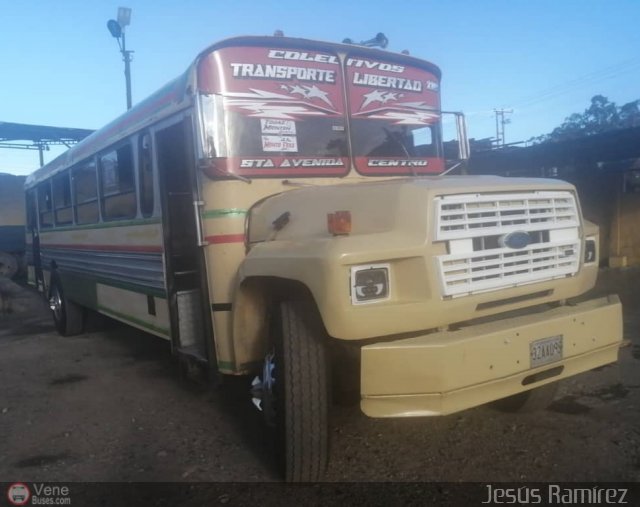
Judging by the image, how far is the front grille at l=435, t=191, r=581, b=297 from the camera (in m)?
3.14

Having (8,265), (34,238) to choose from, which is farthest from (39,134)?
(34,238)

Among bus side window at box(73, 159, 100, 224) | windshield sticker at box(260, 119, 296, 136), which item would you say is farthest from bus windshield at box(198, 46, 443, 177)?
bus side window at box(73, 159, 100, 224)

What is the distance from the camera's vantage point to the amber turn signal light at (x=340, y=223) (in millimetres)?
3129

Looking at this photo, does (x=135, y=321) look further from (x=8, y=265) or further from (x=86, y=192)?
(x=8, y=265)

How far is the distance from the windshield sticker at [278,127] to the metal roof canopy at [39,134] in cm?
1989

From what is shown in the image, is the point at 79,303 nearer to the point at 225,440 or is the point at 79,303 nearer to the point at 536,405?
the point at 225,440

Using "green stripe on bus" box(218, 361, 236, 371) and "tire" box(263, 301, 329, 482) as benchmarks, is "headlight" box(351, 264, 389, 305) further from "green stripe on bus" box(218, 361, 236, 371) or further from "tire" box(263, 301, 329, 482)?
"green stripe on bus" box(218, 361, 236, 371)

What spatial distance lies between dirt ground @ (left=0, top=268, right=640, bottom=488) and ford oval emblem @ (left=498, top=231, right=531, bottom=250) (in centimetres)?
137

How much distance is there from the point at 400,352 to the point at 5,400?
4460mm

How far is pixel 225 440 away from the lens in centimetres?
434

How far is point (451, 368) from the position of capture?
2.96 meters

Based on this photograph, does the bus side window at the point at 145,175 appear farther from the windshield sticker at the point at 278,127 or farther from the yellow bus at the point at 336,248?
the windshield sticker at the point at 278,127

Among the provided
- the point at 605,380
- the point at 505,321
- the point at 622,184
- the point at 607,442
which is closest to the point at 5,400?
the point at 505,321

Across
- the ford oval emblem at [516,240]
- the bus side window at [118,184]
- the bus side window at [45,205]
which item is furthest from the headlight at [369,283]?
the bus side window at [45,205]
